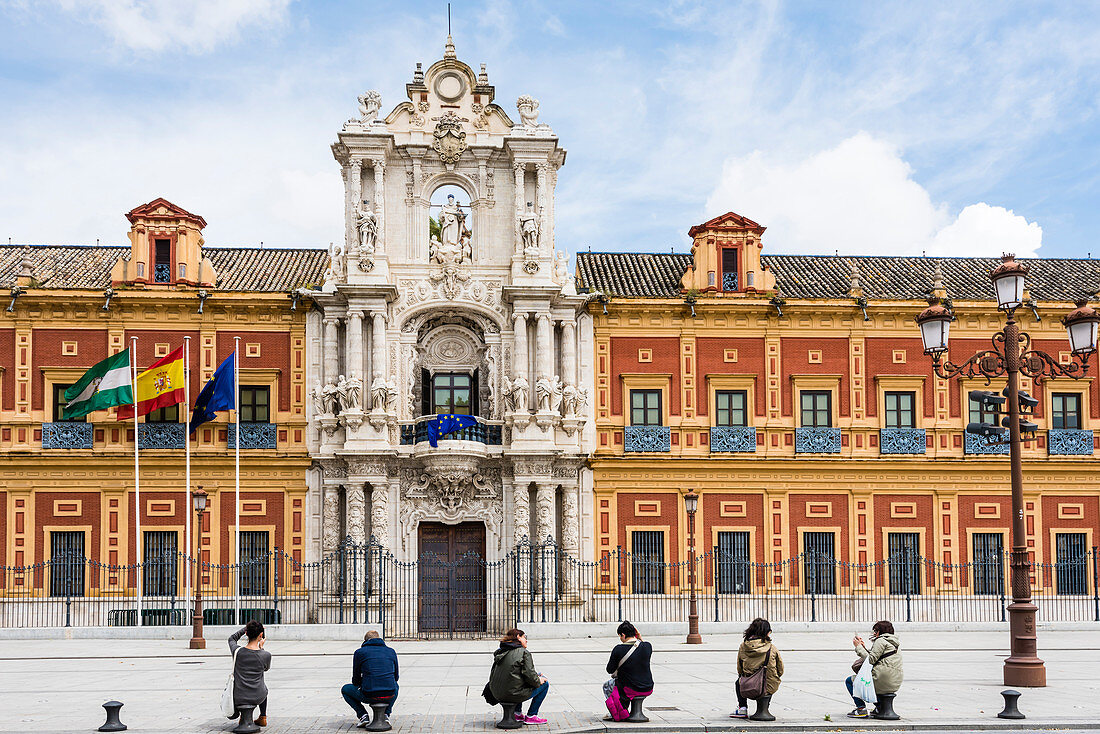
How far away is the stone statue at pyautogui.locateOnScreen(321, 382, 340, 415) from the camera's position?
106 ft

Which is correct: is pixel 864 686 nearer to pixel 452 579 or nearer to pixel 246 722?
pixel 246 722

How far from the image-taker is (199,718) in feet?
48.1

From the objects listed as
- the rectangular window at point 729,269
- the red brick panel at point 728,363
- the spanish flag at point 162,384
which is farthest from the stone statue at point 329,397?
the rectangular window at point 729,269

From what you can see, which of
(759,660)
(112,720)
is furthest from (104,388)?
(759,660)

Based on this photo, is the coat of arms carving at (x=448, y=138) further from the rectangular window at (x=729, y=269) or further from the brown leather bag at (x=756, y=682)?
the brown leather bag at (x=756, y=682)

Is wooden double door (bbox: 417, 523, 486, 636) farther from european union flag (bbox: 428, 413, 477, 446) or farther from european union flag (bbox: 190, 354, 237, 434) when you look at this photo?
european union flag (bbox: 190, 354, 237, 434)

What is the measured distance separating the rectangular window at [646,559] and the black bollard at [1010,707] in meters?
18.8

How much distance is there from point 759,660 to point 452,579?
18691mm

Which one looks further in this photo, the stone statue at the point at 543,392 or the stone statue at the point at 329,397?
the stone statue at the point at 543,392

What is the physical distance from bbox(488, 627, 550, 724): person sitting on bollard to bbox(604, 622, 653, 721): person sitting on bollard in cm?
90

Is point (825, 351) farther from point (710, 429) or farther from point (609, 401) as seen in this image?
point (609, 401)

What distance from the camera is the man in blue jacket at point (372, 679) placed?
13.5m

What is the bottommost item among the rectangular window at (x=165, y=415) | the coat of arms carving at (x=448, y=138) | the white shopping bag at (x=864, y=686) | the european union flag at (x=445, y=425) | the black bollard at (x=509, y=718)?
the black bollard at (x=509, y=718)

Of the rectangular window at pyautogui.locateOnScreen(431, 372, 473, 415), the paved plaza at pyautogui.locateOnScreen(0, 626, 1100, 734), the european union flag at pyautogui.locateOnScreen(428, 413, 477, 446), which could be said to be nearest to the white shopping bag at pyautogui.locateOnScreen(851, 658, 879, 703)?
the paved plaza at pyautogui.locateOnScreen(0, 626, 1100, 734)
